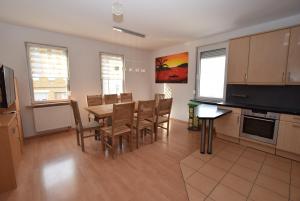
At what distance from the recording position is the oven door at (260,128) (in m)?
2.52

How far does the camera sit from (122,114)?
95.8 inches

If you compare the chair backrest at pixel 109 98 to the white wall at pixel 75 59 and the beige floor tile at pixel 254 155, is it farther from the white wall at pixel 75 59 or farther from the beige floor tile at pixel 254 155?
the beige floor tile at pixel 254 155

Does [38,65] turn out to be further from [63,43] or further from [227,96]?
[227,96]

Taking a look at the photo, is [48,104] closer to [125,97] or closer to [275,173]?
[125,97]

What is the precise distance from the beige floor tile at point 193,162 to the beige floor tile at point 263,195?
0.71 metres

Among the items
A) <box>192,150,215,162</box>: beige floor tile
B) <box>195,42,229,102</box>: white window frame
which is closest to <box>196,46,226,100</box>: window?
<box>195,42,229,102</box>: white window frame

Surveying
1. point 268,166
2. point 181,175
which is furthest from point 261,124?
point 181,175

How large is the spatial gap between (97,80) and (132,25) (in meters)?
2.00

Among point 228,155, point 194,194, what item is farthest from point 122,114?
point 228,155

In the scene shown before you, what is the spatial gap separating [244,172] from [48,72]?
14.7ft

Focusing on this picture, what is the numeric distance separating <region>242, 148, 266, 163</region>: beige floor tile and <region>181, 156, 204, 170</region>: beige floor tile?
91cm

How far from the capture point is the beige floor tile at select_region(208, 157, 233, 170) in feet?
7.32

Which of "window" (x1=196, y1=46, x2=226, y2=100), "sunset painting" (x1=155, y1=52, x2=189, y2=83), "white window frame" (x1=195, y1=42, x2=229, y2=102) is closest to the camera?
"white window frame" (x1=195, y1=42, x2=229, y2=102)

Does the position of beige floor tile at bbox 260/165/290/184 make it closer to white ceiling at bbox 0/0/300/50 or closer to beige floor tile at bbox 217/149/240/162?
beige floor tile at bbox 217/149/240/162
